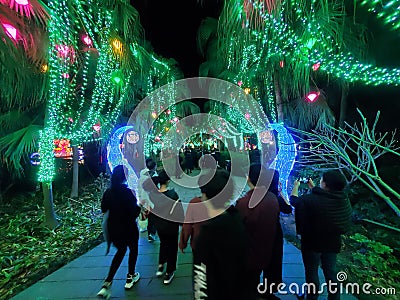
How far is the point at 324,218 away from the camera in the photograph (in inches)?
102

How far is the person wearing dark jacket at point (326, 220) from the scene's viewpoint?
2.58 m

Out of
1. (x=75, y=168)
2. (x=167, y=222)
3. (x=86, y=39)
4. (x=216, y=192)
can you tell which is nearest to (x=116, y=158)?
(x=75, y=168)

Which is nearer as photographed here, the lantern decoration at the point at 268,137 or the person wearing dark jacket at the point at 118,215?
the person wearing dark jacket at the point at 118,215

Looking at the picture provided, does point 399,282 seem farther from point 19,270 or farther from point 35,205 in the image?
point 35,205

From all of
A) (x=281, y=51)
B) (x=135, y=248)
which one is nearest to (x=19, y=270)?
(x=135, y=248)

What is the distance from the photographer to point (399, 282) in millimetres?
3355

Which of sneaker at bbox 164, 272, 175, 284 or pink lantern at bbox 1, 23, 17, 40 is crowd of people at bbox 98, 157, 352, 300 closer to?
sneaker at bbox 164, 272, 175, 284

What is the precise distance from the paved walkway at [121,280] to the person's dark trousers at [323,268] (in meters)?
0.52

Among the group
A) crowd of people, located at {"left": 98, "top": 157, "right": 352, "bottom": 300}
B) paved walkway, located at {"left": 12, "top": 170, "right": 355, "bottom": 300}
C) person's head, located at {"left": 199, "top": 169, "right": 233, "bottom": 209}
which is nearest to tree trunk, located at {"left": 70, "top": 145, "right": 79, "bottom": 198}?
paved walkway, located at {"left": 12, "top": 170, "right": 355, "bottom": 300}

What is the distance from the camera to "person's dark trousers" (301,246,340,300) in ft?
8.85

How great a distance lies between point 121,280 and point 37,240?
2808 mm

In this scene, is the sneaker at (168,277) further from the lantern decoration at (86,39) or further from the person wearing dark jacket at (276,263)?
the lantern decoration at (86,39)

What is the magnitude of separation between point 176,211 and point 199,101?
2661cm

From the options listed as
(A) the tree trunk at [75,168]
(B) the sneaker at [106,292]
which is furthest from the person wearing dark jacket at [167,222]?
(A) the tree trunk at [75,168]
